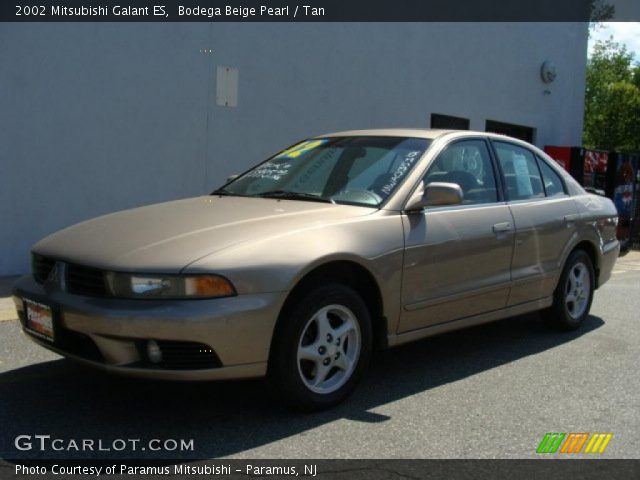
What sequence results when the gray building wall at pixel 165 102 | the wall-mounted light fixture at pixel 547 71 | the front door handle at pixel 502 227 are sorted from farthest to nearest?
the wall-mounted light fixture at pixel 547 71 → the gray building wall at pixel 165 102 → the front door handle at pixel 502 227

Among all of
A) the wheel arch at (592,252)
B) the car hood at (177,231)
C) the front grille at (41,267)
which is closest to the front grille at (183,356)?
the car hood at (177,231)

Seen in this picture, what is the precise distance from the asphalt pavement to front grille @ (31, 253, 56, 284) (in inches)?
26.7

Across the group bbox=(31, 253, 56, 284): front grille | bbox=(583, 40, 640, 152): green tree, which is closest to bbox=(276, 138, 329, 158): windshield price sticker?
bbox=(31, 253, 56, 284): front grille

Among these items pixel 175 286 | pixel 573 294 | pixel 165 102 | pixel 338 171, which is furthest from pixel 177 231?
pixel 165 102

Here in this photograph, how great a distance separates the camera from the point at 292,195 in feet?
15.5

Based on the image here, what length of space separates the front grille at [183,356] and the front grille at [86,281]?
373mm

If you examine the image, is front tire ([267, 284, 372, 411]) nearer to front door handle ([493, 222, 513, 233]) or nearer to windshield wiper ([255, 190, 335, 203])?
windshield wiper ([255, 190, 335, 203])

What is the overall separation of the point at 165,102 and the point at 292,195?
4.45 m

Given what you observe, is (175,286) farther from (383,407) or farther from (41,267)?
(383,407)

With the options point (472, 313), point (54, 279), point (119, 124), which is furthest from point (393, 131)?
point (119, 124)
